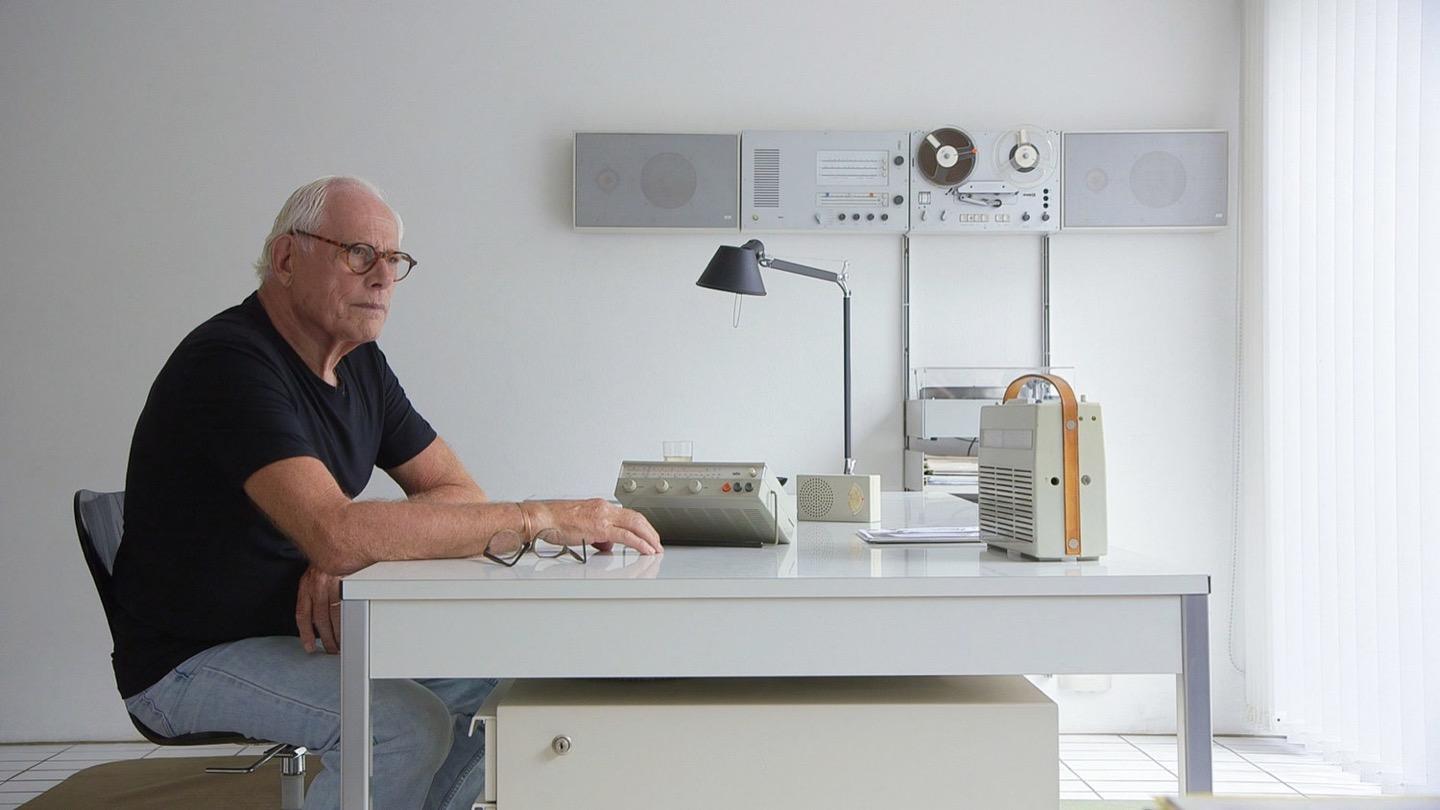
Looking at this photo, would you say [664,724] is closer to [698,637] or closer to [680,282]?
[698,637]

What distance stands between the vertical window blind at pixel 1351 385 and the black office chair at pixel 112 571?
2.57 metres

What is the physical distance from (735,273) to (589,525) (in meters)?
1.34

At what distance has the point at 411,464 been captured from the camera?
2.37 meters

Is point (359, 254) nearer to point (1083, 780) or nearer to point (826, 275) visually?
point (826, 275)

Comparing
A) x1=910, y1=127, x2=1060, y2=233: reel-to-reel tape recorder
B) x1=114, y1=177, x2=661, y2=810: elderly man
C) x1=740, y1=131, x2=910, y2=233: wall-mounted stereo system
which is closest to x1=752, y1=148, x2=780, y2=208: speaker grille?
x1=740, y1=131, x2=910, y2=233: wall-mounted stereo system

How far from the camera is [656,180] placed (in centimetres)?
365

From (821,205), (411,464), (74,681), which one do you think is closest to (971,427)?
(821,205)

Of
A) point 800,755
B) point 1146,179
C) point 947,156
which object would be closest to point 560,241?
point 947,156

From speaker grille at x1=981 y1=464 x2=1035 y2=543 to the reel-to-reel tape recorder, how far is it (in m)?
2.09

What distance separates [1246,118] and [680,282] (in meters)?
1.88

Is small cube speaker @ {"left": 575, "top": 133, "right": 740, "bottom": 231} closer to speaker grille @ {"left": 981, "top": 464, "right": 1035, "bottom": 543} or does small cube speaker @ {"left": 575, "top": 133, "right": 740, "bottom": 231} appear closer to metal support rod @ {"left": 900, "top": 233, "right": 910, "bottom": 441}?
metal support rod @ {"left": 900, "top": 233, "right": 910, "bottom": 441}

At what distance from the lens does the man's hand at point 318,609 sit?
1.72 m

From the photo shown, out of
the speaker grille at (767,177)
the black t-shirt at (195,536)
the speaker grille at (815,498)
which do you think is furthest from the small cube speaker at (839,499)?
the speaker grille at (767,177)

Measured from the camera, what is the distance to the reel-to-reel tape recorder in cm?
363
